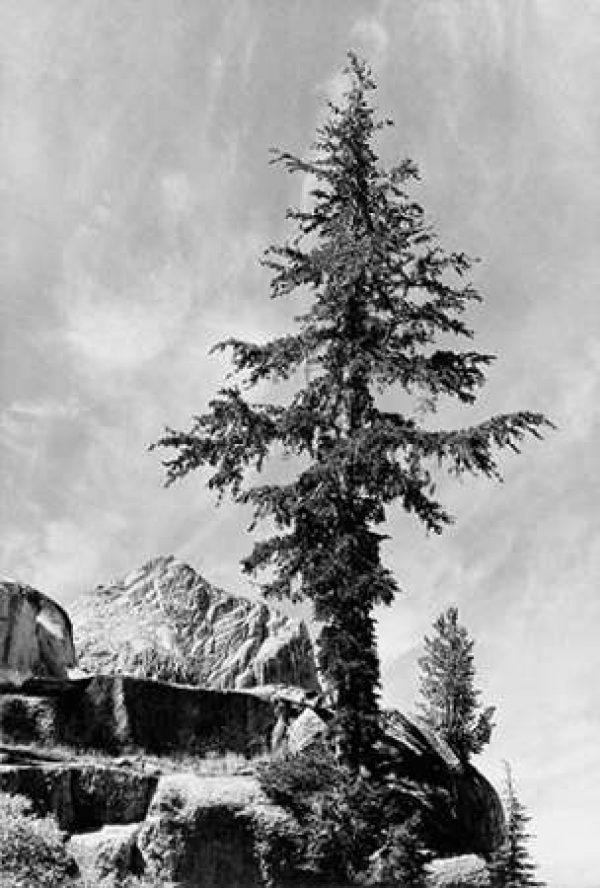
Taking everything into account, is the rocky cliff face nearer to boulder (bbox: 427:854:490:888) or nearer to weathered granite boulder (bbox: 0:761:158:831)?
weathered granite boulder (bbox: 0:761:158:831)

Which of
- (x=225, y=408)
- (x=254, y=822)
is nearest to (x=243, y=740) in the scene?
(x=254, y=822)

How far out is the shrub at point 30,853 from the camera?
1300 centimetres

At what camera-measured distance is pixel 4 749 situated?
18.1m

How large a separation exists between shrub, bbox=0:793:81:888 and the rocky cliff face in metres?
29.6

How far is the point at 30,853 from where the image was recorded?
1352cm

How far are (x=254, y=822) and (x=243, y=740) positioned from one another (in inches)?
206

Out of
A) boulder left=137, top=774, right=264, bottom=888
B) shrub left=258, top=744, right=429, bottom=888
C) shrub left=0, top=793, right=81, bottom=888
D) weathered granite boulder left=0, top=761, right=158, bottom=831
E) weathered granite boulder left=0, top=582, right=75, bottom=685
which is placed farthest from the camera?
weathered granite boulder left=0, top=582, right=75, bottom=685

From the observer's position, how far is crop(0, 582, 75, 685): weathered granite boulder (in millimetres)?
25016

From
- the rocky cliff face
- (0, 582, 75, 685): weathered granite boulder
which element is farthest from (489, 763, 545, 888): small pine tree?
the rocky cliff face

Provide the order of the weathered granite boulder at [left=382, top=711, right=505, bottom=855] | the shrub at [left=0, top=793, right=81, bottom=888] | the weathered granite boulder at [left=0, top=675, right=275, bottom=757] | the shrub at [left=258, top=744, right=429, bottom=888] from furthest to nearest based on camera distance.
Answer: the weathered granite boulder at [left=0, top=675, right=275, bottom=757] → the weathered granite boulder at [left=382, top=711, right=505, bottom=855] → the shrub at [left=258, top=744, right=429, bottom=888] → the shrub at [left=0, top=793, right=81, bottom=888]

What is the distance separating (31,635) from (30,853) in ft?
41.9

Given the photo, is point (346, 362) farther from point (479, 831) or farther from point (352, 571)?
point (479, 831)

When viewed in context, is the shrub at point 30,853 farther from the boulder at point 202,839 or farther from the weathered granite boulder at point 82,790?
the weathered granite boulder at point 82,790

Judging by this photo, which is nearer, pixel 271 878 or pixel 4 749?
pixel 271 878
